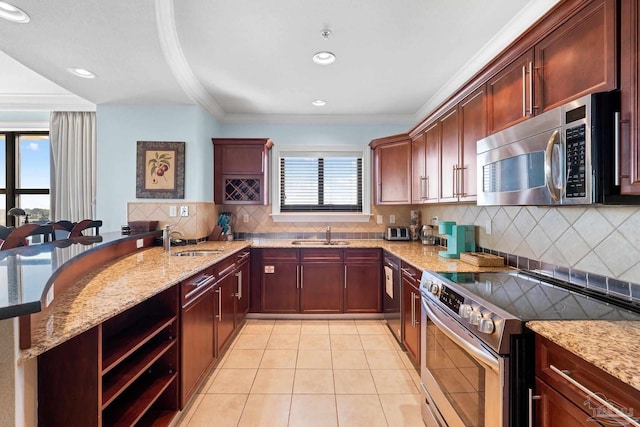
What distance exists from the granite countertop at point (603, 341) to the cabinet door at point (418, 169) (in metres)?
2.03

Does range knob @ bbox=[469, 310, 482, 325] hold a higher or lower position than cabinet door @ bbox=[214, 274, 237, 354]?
higher

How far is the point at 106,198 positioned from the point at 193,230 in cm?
102

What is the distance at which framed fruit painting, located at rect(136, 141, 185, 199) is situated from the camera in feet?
10.3

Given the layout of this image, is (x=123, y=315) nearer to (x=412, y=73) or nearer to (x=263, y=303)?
(x=263, y=303)

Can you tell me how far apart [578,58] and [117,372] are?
8.30 feet

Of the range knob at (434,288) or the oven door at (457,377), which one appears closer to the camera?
the oven door at (457,377)

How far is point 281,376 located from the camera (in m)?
2.30

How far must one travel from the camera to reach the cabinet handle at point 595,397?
28.5 inches

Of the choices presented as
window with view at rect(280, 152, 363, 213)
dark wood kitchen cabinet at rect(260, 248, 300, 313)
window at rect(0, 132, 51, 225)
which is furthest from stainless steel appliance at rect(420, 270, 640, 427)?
window at rect(0, 132, 51, 225)

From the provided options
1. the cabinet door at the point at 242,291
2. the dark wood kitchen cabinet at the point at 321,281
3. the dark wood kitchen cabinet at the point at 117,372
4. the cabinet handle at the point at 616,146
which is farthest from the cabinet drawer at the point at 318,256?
the cabinet handle at the point at 616,146

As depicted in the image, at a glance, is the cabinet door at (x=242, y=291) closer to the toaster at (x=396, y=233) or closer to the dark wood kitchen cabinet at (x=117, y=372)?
the dark wood kitchen cabinet at (x=117, y=372)

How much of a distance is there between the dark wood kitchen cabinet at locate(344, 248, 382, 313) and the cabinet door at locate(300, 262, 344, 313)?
8 cm

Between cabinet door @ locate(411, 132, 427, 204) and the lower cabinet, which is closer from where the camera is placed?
cabinet door @ locate(411, 132, 427, 204)

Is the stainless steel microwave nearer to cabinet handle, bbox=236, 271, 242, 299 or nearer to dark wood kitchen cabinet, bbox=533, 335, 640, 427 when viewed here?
dark wood kitchen cabinet, bbox=533, 335, 640, 427
